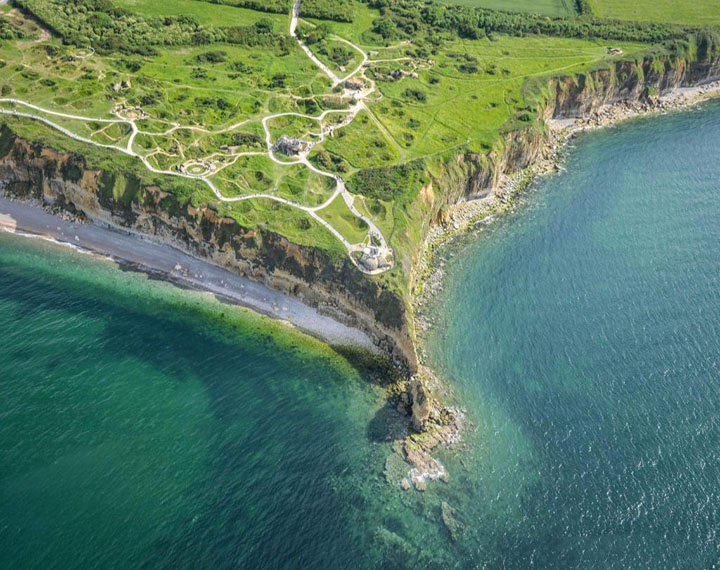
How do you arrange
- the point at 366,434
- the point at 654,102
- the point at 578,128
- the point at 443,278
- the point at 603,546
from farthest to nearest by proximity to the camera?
the point at 654,102 < the point at 578,128 < the point at 443,278 < the point at 366,434 < the point at 603,546

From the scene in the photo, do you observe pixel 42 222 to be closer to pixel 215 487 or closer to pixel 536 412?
pixel 215 487

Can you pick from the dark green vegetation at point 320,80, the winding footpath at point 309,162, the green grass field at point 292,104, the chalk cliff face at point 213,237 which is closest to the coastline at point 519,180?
the dark green vegetation at point 320,80

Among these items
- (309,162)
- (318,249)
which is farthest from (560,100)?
(318,249)

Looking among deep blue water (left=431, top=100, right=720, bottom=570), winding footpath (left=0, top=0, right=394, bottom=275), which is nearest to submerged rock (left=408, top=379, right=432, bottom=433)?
deep blue water (left=431, top=100, right=720, bottom=570)

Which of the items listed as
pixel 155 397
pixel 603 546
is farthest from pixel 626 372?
pixel 155 397

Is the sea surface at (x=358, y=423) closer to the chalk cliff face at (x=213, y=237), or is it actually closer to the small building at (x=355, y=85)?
the chalk cliff face at (x=213, y=237)

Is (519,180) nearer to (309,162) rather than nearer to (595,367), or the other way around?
(309,162)
